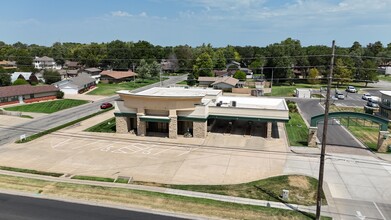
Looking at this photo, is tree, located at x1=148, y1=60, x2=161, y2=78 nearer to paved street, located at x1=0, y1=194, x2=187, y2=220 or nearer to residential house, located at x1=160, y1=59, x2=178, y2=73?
residential house, located at x1=160, y1=59, x2=178, y2=73


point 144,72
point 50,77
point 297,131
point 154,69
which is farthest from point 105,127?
point 154,69

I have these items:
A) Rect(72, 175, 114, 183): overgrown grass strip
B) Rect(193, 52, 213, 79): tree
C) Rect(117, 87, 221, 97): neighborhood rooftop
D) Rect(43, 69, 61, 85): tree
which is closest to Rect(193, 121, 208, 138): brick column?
Rect(117, 87, 221, 97): neighborhood rooftop

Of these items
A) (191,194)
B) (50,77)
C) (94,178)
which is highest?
(50,77)

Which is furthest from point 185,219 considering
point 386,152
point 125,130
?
point 386,152

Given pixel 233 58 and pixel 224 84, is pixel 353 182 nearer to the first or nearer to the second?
pixel 224 84

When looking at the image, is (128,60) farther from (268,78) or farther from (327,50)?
(327,50)

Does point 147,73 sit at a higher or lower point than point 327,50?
lower
